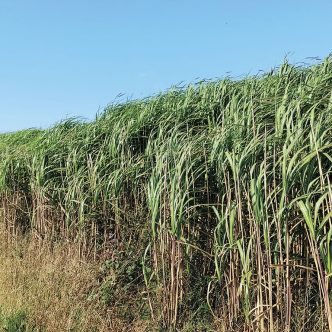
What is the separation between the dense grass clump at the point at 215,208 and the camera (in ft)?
9.59

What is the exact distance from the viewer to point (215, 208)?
11.2ft

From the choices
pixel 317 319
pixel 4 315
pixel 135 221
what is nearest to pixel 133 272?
pixel 135 221

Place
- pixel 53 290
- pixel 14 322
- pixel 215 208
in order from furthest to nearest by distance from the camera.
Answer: pixel 53 290 → pixel 14 322 → pixel 215 208

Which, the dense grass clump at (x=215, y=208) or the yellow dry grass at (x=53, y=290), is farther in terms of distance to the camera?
the yellow dry grass at (x=53, y=290)

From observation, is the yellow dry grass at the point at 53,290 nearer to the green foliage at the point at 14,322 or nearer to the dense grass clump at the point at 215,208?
the green foliage at the point at 14,322

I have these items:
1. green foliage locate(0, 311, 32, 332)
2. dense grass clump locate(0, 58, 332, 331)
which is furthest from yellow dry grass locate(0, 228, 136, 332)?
dense grass clump locate(0, 58, 332, 331)

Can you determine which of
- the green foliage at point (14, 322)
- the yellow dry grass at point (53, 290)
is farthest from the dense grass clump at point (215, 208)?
the green foliage at point (14, 322)

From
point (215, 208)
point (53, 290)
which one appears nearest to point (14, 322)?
point (53, 290)

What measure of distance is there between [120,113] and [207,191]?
3154mm

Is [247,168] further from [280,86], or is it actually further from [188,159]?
[280,86]

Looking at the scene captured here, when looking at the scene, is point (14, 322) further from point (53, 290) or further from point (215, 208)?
point (215, 208)

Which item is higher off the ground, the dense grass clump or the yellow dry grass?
the dense grass clump

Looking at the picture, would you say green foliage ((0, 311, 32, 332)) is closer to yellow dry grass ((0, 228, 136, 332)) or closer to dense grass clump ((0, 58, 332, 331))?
yellow dry grass ((0, 228, 136, 332))

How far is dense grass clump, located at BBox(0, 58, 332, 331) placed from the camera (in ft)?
9.59
